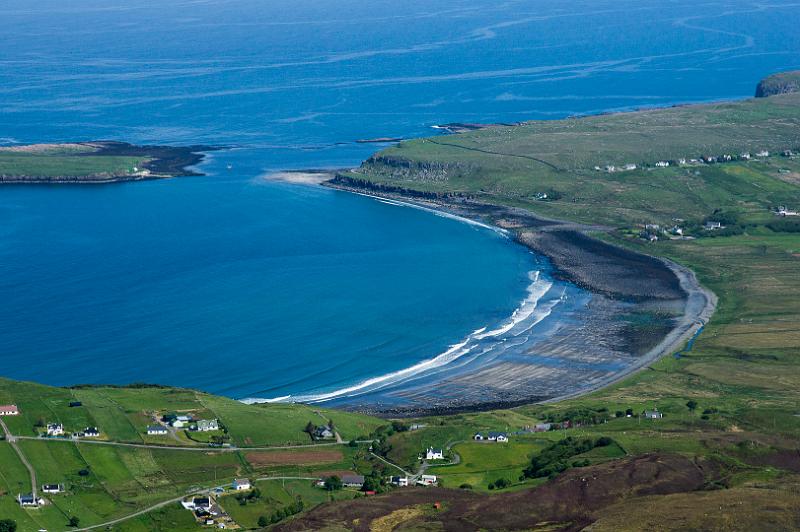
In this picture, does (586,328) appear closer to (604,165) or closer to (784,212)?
(784,212)

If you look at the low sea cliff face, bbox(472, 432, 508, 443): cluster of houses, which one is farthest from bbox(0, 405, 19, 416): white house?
the low sea cliff face

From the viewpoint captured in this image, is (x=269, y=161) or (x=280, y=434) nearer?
(x=280, y=434)

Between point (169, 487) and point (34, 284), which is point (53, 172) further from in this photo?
point (169, 487)

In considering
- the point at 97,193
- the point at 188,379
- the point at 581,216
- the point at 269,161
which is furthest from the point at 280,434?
the point at 269,161

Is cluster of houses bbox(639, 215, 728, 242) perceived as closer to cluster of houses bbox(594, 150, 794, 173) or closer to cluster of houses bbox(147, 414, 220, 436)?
cluster of houses bbox(594, 150, 794, 173)

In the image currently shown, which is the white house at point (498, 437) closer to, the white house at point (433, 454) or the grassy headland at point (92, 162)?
the white house at point (433, 454)

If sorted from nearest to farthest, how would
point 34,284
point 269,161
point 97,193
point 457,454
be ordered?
point 457,454 < point 34,284 < point 97,193 < point 269,161

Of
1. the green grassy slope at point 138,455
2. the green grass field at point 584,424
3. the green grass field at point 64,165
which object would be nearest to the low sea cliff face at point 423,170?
the green grass field at point 584,424
